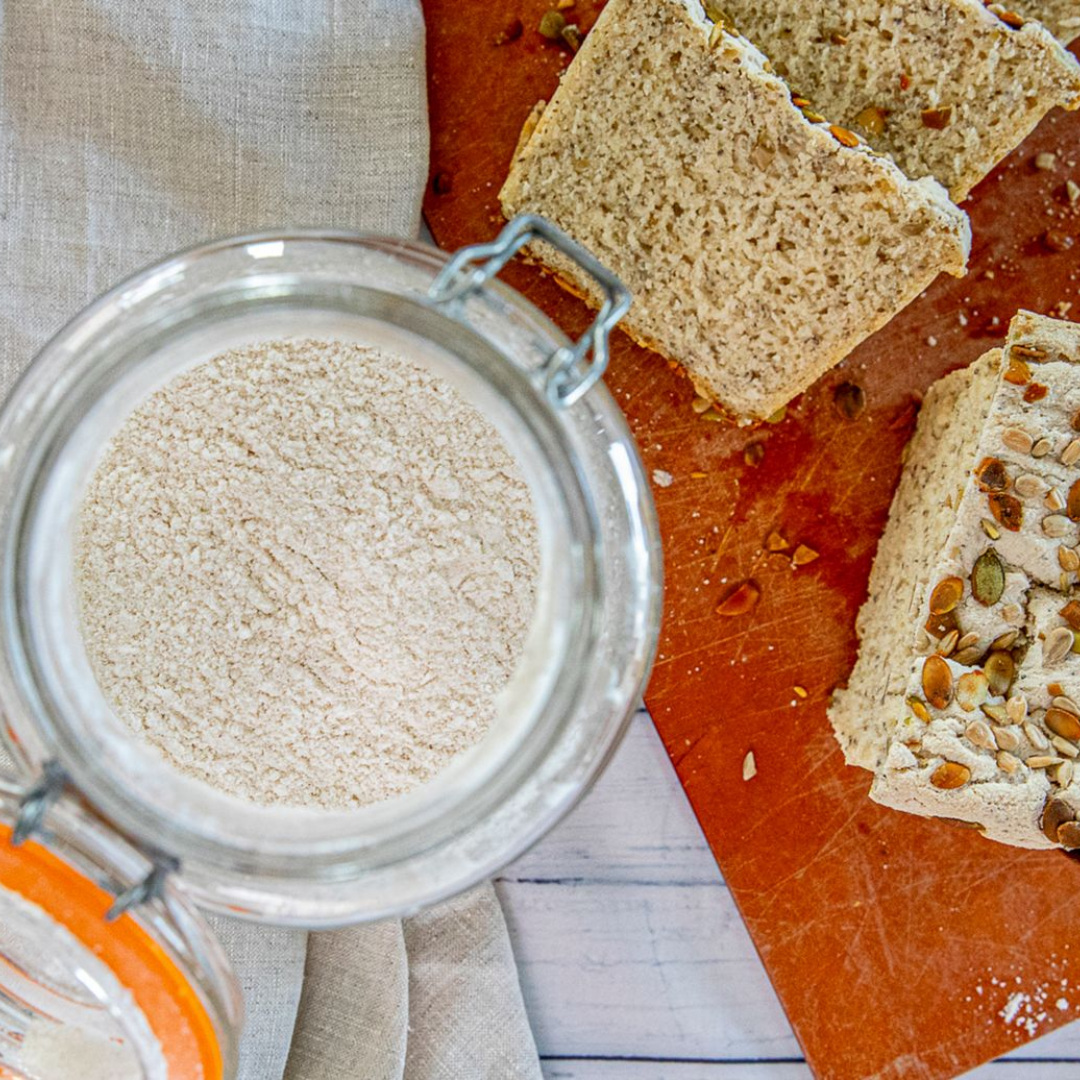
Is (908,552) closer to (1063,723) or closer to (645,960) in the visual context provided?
(1063,723)

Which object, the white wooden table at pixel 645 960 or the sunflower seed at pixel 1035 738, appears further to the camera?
the white wooden table at pixel 645 960

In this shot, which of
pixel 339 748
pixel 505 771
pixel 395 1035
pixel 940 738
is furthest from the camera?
pixel 395 1035

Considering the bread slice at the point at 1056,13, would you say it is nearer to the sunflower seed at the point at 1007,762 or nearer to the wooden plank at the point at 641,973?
the sunflower seed at the point at 1007,762

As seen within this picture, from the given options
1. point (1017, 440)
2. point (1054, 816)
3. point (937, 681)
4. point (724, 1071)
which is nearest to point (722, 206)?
point (1017, 440)

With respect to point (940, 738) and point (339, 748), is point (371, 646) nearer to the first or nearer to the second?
point (339, 748)

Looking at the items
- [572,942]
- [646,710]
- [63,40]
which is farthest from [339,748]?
[63,40]

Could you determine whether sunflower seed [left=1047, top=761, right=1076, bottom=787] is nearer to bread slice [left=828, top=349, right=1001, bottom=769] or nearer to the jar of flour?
bread slice [left=828, top=349, right=1001, bottom=769]

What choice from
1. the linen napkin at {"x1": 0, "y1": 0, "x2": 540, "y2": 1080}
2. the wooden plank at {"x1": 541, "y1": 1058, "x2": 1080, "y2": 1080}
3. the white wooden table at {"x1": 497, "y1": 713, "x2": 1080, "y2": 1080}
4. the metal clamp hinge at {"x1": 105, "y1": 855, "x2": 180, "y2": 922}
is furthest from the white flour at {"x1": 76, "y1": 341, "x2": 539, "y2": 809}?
the wooden plank at {"x1": 541, "y1": 1058, "x2": 1080, "y2": 1080}

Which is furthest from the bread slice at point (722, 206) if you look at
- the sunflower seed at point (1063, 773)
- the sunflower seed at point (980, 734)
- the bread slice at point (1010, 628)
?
the sunflower seed at point (1063, 773)
